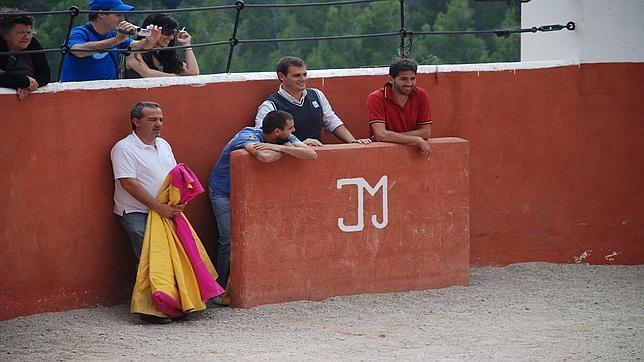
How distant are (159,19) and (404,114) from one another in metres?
1.85

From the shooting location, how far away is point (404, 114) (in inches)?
352

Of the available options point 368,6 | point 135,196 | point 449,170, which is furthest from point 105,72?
point 368,6

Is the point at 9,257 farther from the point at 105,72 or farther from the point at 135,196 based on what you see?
the point at 105,72

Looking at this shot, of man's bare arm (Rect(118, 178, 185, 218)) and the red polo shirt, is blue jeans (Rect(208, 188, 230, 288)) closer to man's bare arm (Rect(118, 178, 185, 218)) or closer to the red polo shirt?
man's bare arm (Rect(118, 178, 185, 218))

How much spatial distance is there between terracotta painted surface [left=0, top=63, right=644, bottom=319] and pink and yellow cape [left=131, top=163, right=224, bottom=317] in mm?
466

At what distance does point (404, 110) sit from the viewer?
8.95m

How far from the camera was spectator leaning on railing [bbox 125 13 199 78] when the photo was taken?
8.80 meters

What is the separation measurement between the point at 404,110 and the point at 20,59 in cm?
268

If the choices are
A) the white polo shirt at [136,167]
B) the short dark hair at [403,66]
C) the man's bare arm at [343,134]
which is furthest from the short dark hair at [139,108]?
the short dark hair at [403,66]

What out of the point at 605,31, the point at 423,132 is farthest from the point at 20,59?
the point at 605,31

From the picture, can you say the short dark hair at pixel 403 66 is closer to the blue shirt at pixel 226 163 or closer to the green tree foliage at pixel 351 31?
the blue shirt at pixel 226 163

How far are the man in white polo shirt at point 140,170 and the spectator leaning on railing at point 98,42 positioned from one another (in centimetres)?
60

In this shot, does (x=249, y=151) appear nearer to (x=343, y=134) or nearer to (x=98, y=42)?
(x=343, y=134)

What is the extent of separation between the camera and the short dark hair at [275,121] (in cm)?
827
